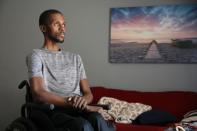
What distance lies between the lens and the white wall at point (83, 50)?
10.9 feet

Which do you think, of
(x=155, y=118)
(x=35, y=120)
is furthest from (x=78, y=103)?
(x=155, y=118)

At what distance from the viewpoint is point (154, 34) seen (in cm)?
333

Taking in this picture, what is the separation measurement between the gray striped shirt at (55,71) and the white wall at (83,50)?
4.34 feet

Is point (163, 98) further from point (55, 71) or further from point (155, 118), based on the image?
point (55, 71)

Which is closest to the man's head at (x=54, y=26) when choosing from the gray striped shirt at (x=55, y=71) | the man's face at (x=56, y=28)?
the man's face at (x=56, y=28)

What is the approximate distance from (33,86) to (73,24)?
186cm

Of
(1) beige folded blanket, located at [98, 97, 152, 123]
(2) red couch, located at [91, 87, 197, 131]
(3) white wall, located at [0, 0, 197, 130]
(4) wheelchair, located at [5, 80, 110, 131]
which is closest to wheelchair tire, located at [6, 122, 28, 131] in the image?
(4) wheelchair, located at [5, 80, 110, 131]

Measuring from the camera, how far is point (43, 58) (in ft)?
6.79

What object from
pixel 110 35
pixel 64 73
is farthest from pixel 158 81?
pixel 64 73

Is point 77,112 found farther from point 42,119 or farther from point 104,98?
point 104,98

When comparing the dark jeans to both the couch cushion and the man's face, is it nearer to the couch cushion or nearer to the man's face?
the man's face

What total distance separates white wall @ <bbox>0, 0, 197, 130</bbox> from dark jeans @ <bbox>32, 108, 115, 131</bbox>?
5.51 feet

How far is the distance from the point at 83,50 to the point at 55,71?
1.56m

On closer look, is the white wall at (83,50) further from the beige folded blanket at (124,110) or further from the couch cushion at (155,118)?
the couch cushion at (155,118)
